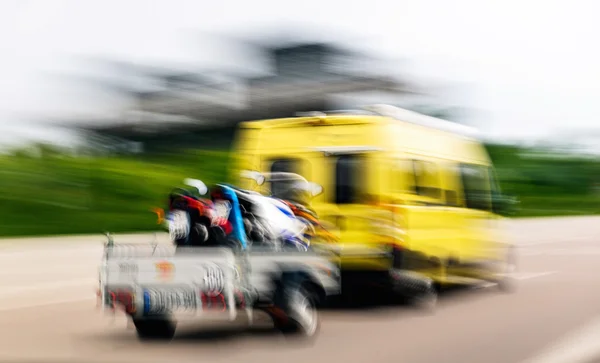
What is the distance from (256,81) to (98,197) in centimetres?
1769

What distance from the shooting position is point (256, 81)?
41812 millimetres

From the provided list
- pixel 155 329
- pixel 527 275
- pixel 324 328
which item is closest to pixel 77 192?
pixel 527 275

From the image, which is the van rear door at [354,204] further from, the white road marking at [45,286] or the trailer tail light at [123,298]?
the white road marking at [45,286]

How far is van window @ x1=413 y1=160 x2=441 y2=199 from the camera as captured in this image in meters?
11.7

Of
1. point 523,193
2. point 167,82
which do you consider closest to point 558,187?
point 523,193

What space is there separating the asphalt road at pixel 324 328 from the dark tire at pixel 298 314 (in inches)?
5.0

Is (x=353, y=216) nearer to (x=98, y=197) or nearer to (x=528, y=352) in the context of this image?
(x=528, y=352)

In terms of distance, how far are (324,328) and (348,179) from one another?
2031mm

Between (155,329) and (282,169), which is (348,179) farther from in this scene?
(155,329)

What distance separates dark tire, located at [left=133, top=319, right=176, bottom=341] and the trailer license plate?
64 centimetres

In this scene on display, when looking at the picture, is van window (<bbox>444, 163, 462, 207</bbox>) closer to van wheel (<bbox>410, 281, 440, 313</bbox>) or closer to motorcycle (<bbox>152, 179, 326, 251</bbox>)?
van wheel (<bbox>410, 281, 440, 313</bbox>)

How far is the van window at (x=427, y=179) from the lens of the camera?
11.7 m

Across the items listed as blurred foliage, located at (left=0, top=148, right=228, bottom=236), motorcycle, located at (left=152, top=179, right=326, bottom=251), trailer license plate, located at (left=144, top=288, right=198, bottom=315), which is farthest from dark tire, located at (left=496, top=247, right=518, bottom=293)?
blurred foliage, located at (left=0, top=148, right=228, bottom=236)

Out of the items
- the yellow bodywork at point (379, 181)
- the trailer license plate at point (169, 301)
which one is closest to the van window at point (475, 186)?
the yellow bodywork at point (379, 181)
